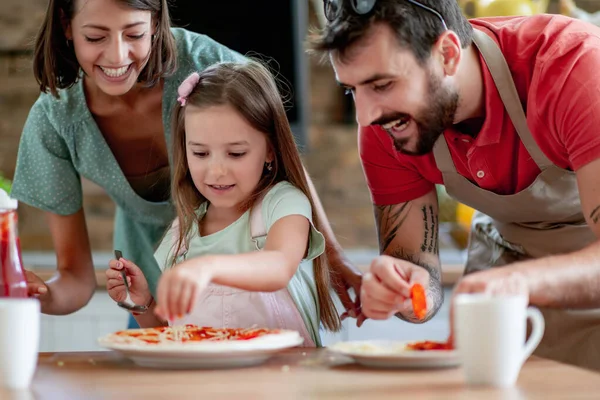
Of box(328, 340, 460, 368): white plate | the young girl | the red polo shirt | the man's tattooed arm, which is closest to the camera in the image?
box(328, 340, 460, 368): white plate

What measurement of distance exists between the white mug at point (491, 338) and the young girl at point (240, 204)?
0.46 metres

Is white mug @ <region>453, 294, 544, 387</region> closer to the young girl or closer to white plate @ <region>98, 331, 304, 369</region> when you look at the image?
white plate @ <region>98, 331, 304, 369</region>

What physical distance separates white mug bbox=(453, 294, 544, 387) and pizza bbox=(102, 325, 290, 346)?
293mm

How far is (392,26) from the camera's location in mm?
1366

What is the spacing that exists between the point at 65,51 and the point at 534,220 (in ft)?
3.31

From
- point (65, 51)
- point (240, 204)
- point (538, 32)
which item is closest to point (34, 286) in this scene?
point (240, 204)

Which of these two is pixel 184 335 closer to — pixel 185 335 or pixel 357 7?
pixel 185 335

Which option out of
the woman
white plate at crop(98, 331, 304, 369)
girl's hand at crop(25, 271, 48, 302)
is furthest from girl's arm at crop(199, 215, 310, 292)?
girl's hand at crop(25, 271, 48, 302)

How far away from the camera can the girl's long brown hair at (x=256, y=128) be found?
154 centimetres

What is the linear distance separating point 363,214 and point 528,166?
8.07 feet

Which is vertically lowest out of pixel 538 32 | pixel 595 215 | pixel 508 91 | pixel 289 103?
pixel 595 215

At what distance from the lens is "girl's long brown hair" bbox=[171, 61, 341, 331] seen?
154 cm

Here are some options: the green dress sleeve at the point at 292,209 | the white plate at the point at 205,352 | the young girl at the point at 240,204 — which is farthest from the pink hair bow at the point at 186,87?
the white plate at the point at 205,352

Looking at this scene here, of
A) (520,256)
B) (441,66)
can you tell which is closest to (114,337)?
(441,66)
